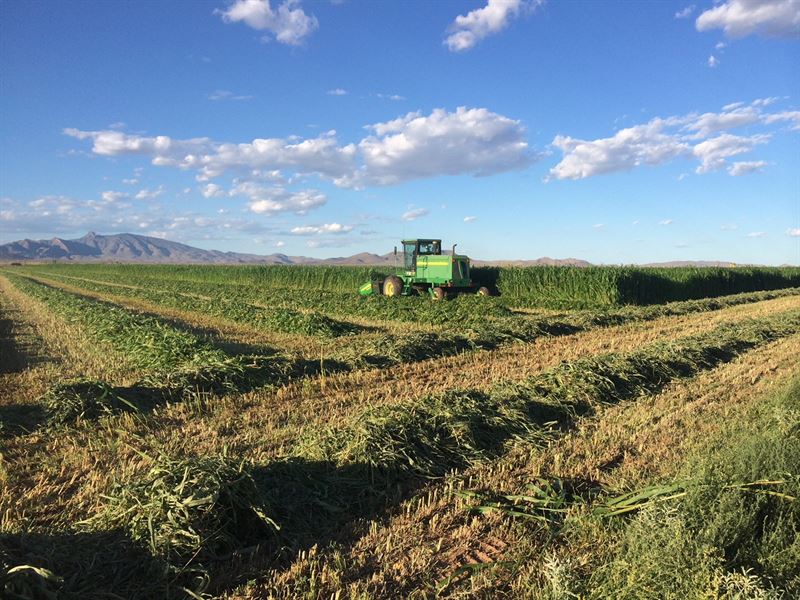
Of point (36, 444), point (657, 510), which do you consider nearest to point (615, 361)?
point (657, 510)

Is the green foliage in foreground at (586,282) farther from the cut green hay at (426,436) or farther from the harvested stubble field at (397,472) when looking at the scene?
the cut green hay at (426,436)

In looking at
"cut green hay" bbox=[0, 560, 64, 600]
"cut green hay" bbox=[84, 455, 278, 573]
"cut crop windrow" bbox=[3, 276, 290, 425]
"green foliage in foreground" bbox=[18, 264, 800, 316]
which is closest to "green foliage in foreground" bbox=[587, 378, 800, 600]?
"cut green hay" bbox=[84, 455, 278, 573]

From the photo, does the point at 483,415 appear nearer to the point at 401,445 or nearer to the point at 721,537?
the point at 401,445

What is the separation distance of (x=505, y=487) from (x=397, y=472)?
1021mm

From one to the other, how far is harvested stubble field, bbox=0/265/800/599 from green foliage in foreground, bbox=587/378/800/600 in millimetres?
17

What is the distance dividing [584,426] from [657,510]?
9.36 ft

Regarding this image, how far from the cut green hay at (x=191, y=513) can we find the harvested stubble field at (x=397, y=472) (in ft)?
0.06

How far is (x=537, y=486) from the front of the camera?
4.80 meters

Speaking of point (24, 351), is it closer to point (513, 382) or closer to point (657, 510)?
point (513, 382)

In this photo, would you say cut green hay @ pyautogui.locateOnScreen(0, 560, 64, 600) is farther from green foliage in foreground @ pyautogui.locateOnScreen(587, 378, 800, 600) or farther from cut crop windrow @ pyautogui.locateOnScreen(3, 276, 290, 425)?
cut crop windrow @ pyautogui.locateOnScreen(3, 276, 290, 425)

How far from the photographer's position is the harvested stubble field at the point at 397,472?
3422 mm

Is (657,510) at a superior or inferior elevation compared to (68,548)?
superior

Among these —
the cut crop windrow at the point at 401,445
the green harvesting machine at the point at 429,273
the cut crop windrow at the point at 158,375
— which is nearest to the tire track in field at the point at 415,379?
the cut crop windrow at the point at 158,375

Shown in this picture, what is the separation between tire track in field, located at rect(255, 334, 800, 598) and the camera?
3.53 meters
